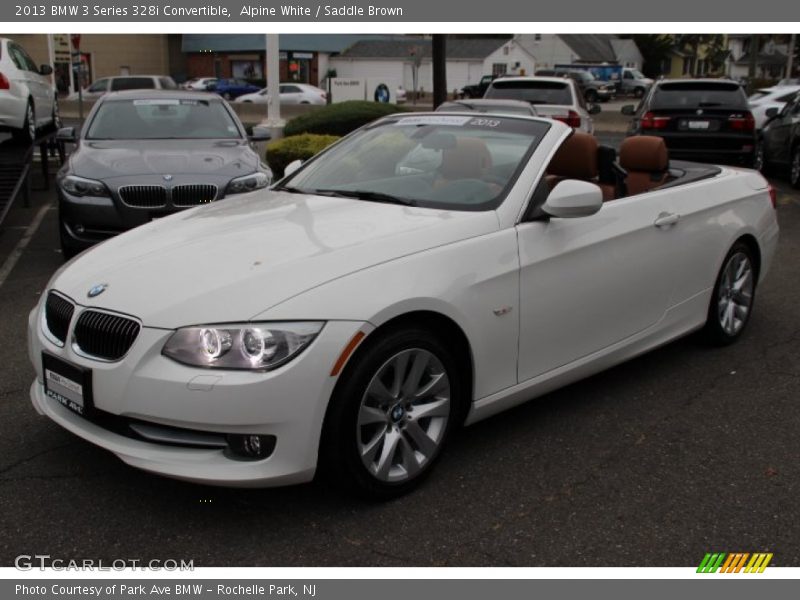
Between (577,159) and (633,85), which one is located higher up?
(633,85)

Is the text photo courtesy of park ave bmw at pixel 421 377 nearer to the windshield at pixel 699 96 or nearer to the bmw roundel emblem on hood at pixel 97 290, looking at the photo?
the bmw roundel emblem on hood at pixel 97 290

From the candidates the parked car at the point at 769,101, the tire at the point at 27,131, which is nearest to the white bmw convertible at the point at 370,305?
the tire at the point at 27,131

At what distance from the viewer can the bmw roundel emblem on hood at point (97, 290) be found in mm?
3506

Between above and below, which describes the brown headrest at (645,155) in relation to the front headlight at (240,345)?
above

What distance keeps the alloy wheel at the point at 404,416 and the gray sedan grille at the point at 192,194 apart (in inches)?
179

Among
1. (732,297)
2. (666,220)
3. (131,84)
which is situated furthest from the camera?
(131,84)

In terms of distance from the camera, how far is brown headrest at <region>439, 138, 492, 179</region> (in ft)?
14.4

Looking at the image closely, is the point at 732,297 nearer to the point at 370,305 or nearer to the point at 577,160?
the point at 577,160

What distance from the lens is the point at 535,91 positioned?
48.4 ft

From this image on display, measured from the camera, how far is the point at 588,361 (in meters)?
4.41

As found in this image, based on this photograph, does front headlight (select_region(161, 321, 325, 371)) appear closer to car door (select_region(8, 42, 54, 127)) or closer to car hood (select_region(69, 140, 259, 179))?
car hood (select_region(69, 140, 259, 179))

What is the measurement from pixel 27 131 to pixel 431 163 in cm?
919

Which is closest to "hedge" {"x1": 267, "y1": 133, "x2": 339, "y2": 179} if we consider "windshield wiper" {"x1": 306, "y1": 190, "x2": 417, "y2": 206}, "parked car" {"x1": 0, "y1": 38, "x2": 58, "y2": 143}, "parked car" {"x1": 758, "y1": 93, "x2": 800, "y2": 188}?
"parked car" {"x1": 0, "y1": 38, "x2": 58, "y2": 143}

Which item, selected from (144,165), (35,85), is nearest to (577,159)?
(144,165)
